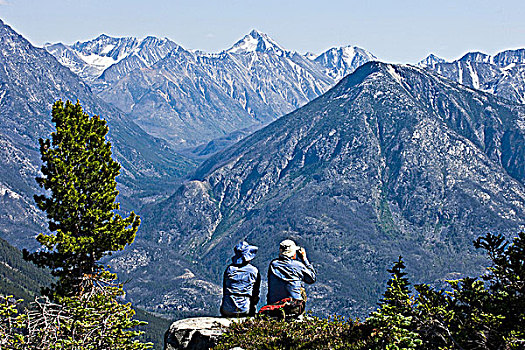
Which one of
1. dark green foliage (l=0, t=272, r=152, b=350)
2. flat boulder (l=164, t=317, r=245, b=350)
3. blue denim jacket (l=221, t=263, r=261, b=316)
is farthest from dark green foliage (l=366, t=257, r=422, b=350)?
dark green foliage (l=0, t=272, r=152, b=350)

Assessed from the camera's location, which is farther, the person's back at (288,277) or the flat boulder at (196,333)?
the person's back at (288,277)

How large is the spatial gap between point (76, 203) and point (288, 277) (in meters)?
17.4

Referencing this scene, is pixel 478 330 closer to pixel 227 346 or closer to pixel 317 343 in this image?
pixel 317 343

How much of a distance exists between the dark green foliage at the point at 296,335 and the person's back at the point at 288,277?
2.73 meters

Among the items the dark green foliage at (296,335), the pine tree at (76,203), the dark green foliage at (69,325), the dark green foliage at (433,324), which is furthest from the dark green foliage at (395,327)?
the pine tree at (76,203)

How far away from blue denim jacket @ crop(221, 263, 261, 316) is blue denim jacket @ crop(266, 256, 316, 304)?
1.33 metres

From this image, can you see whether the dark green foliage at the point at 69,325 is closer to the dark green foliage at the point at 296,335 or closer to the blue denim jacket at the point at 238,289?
the blue denim jacket at the point at 238,289

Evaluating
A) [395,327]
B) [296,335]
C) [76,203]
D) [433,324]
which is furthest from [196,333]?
[76,203]

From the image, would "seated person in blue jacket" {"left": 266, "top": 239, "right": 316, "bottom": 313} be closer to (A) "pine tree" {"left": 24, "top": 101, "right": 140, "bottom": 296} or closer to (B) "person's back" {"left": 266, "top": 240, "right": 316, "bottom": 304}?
(B) "person's back" {"left": 266, "top": 240, "right": 316, "bottom": 304}

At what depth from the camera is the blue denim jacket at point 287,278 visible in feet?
82.9

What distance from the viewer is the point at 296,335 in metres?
19.1

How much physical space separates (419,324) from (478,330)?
2.11 metres

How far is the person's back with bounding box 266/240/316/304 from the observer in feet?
82.9

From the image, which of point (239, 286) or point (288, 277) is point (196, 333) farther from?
point (288, 277)
